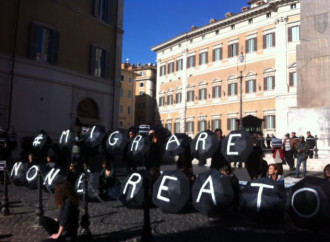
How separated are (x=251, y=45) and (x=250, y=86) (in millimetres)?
4388

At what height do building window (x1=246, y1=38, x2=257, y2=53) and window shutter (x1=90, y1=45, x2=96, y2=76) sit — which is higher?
building window (x1=246, y1=38, x2=257, y2=53)

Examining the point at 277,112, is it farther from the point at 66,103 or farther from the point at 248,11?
the point at 66,103

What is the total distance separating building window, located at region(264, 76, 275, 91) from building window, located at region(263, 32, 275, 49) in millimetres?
3247

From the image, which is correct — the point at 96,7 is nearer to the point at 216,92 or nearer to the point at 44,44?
the point at 44,44

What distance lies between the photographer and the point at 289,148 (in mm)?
12617

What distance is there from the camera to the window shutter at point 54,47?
1850 centimetres

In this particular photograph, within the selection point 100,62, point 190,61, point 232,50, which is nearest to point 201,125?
point 190,61

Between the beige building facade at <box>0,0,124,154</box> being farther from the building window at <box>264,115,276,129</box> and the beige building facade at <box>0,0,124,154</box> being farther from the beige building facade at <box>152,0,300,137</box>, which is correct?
the building window at <box>264,115,276,129</box>

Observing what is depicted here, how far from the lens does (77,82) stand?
1998cm

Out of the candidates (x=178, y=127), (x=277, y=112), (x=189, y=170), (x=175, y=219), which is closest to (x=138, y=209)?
(x=175, y=219)

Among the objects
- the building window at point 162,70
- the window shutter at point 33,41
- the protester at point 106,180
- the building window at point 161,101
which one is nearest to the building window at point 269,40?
the building window at point 162,70

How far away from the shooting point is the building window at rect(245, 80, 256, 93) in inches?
1312

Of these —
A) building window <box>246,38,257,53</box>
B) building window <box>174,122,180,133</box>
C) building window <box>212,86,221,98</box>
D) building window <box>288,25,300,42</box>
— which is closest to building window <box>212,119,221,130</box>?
building window <box>212,86,221,98</box>

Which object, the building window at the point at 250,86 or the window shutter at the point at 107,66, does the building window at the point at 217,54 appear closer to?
the building window at the point at 250,86
